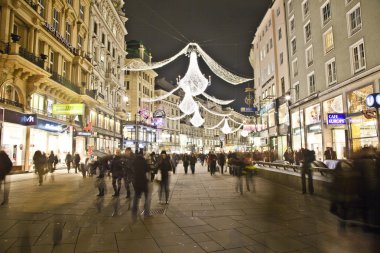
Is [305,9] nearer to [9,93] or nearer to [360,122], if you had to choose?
[360,122]

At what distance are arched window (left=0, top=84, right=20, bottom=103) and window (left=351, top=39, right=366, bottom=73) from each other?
2388 centimetres

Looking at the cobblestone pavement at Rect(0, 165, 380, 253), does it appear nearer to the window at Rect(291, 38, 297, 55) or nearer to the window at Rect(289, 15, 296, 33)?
the window at Rect(291, 38, 297, 55)

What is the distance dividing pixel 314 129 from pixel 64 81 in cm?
2336

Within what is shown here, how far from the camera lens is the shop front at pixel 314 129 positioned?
24453 mm

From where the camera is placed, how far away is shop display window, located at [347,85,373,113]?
18.0m

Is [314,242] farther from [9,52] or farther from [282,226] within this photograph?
[9,52]

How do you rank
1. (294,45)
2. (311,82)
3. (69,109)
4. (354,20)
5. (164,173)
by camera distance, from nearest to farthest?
(164,173)
(354,20)
(69,109)
(311,82)
(294,45)

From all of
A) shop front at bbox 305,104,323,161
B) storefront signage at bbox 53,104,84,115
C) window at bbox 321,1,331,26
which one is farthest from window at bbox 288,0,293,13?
storefront signage at bbox 53,104,84,115

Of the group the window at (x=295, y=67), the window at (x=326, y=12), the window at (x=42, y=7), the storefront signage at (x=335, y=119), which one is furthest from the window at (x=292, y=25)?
the window at (x=42, y=7)

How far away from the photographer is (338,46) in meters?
21.1

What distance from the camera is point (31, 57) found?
2162cm

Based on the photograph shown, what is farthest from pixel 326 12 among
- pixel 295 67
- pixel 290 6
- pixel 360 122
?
pixel 360 122

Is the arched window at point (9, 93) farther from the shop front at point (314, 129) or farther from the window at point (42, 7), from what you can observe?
the shop front at point (314, 129)

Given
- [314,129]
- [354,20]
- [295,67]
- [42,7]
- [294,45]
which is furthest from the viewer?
[294,45]
